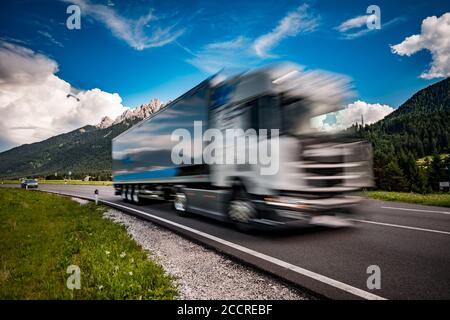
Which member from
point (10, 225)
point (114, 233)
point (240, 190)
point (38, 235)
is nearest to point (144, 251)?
point (114, 233)

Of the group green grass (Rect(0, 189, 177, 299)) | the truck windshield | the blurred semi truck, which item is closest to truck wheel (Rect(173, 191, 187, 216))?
the blurred semi truck

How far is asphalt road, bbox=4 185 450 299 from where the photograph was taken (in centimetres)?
342

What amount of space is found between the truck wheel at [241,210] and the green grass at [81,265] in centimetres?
228

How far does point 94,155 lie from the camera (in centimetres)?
17712

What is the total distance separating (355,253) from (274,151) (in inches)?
89.0

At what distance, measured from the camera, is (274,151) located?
213 inches
